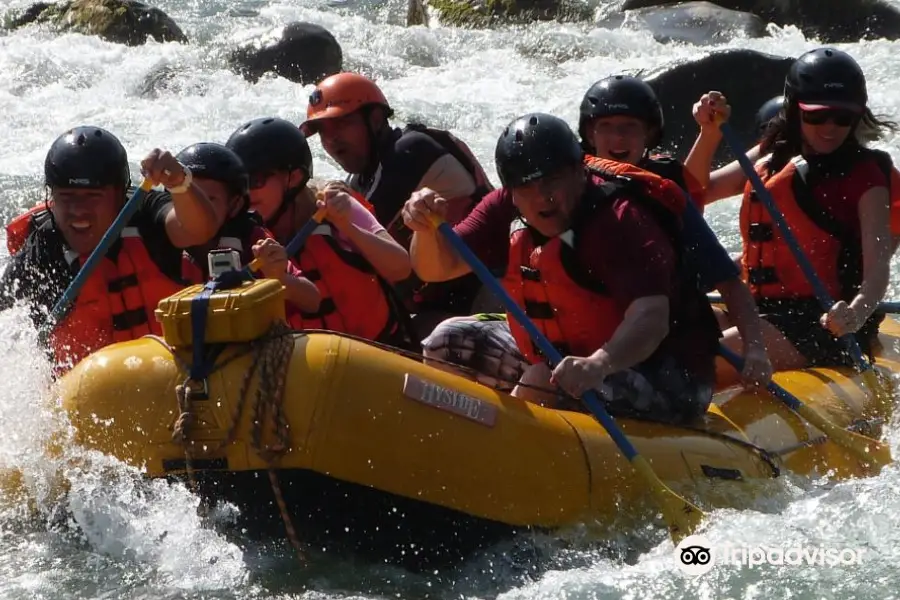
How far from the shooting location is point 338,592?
4109 mm

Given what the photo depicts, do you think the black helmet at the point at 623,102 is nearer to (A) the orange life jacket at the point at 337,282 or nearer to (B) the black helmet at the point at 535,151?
(B) the black helmet at the point at 535,151

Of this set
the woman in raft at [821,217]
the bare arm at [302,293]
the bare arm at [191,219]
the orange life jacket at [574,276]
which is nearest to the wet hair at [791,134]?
the woman in raft at [821,217]

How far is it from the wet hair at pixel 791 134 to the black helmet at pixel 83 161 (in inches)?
109

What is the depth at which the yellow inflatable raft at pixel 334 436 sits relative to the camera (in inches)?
151

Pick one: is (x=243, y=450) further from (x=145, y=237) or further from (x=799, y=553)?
(x=799, y=553)

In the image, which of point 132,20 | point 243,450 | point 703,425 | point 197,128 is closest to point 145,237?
point 243,450

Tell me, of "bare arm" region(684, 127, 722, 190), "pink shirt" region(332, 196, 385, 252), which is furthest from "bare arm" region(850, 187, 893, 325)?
"pink shirt" region(332, 196, 385, 252)

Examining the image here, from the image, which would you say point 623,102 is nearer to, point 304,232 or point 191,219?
point 304,232

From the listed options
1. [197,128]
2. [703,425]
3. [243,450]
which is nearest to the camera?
[243,450]

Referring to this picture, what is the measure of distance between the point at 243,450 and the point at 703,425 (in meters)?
1.71

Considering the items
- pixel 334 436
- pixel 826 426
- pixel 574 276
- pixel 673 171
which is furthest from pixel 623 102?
pixel 334 436

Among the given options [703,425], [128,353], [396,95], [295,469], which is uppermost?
[128,353]

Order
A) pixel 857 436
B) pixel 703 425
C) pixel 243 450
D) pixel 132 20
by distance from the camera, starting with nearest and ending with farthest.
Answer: pixel 243 450
pixel 703 425
pixel 857 436
pixel 132 20

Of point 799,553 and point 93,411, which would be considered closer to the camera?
point 93,411
